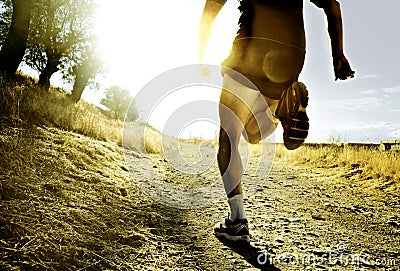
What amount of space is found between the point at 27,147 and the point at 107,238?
1.85 m

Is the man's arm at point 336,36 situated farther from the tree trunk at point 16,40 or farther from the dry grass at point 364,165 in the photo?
the tree trunk at point 16,40

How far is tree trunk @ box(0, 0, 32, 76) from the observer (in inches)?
315

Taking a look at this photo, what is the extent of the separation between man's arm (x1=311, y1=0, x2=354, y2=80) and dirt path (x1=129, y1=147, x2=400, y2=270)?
5.01ft

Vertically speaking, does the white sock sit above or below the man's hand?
below

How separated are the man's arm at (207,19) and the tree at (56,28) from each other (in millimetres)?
14264

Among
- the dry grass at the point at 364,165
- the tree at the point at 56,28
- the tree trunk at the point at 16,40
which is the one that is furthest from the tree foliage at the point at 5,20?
the dry grass at the point at 364,165

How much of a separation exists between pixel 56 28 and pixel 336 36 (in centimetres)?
1715

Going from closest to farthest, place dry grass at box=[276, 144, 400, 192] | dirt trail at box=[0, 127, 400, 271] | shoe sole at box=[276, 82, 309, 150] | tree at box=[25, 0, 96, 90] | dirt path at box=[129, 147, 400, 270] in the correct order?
dirt trail at box=[0, 127, 400, 271] < dirt path at box=[129, 147, 400, 270] < shoe sole at box=[276, 82, 309, 150] < dry grass at box=[276, 144, 400, 192] < tree at box=[25, 0, 96, 90]

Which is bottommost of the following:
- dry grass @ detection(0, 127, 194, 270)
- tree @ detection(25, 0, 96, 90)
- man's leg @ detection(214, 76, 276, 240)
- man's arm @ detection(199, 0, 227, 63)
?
dry grass @ detection(0, 127, 194, 270)

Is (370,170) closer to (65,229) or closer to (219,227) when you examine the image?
(219,227)

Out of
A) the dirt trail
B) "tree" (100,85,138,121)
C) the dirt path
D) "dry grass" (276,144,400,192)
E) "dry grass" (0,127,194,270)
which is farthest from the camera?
"tree" (100,85,138,121)

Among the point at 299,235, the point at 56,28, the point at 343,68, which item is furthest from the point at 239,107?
the point at 56,28

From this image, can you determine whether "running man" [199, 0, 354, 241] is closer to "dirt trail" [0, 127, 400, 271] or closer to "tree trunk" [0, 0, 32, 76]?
"dirt trail" [0, 127, 400, 271]

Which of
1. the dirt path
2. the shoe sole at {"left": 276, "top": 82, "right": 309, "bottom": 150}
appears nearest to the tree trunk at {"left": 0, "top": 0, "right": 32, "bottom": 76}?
the dirt path
